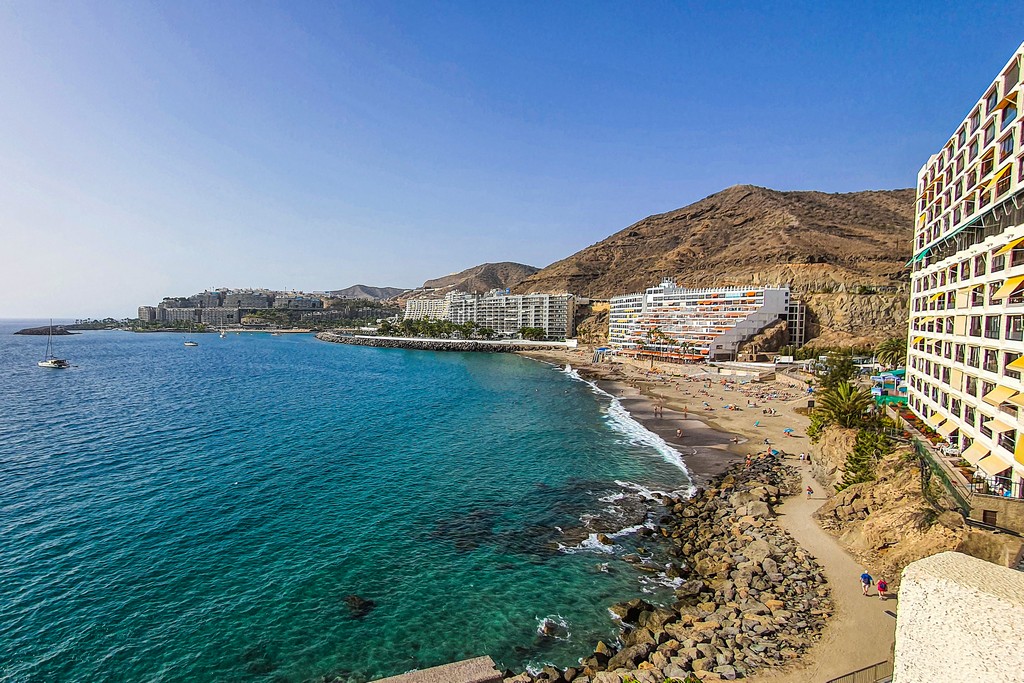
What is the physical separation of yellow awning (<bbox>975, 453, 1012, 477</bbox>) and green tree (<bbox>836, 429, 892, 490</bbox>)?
181 inches

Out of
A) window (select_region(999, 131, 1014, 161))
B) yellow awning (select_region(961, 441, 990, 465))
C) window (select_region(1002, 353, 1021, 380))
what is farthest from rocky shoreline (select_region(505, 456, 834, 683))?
window (select_region(999, 131, 1014, 161))

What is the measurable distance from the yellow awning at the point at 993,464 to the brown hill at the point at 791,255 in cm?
7511

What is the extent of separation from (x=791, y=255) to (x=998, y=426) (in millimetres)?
110352

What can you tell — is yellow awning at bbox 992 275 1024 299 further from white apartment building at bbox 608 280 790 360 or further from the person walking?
white apartment building at bbox 608 280 790 360

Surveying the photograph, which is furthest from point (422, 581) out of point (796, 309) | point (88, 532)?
point (796, 309)

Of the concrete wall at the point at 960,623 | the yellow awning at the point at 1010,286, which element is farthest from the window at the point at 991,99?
the concrete wall at the point at 960,623

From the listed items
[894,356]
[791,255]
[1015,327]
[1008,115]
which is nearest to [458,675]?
[1015,327]

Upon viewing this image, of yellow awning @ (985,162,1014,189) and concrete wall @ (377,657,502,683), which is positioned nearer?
concrete wall @ (377,657,502,683)

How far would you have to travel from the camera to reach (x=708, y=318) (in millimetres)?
Answer: 90375

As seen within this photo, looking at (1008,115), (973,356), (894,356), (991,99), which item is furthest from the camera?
(894,356)

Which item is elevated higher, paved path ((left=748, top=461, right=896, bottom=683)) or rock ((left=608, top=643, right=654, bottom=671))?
paved path ((left=748, top=461, right=896, bottom=683))

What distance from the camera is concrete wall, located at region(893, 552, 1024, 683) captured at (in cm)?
540

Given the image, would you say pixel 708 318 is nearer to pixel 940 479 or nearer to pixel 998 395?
pixel 998 395

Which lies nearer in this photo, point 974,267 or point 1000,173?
point 1000,173
